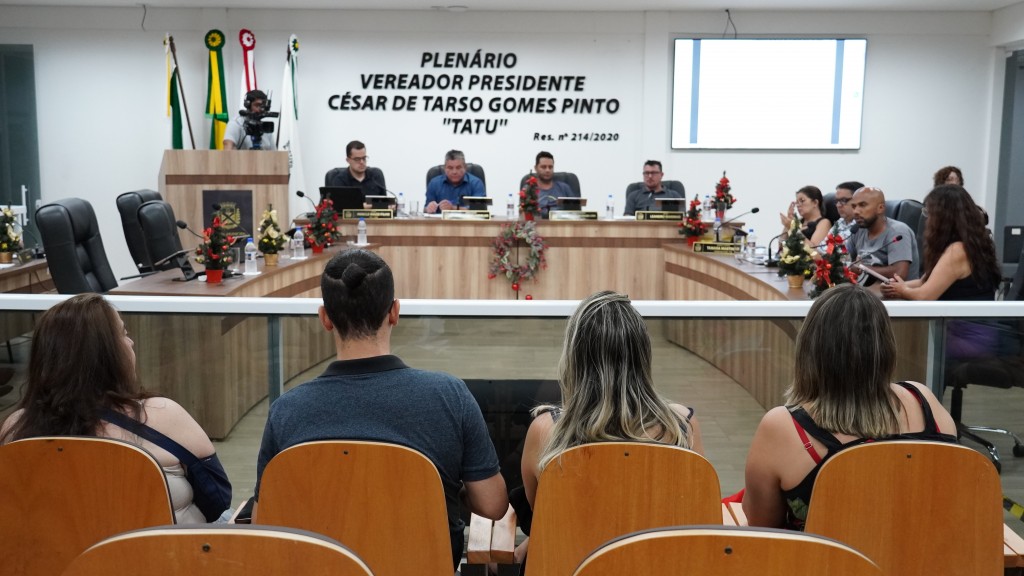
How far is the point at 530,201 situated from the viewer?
7.34m

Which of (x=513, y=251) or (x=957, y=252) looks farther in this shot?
(x=513, y=251)

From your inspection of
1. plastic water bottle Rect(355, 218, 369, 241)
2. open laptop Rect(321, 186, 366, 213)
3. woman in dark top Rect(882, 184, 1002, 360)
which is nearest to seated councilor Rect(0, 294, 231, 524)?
woman in dark top Rect(882, 184, 1002, 360)

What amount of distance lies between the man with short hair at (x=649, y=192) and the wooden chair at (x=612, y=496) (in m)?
6.82

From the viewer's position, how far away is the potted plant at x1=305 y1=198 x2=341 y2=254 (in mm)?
6465

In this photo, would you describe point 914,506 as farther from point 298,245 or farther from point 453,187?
point 453,187

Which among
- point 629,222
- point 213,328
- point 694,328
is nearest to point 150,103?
point 629,222

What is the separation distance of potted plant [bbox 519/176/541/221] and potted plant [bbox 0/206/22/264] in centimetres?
354

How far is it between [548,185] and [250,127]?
111 inches

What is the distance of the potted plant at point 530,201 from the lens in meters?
7.34

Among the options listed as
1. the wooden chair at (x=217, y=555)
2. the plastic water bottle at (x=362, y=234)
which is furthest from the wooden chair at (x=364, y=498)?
the plastic water bottle at (x=362, y=234)

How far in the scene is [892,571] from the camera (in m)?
1.58

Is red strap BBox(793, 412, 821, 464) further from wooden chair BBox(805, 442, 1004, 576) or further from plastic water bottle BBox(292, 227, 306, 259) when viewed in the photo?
plastic water bottle BBox(292, 227, 306, 259)

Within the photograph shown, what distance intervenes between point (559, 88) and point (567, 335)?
28.5 feet

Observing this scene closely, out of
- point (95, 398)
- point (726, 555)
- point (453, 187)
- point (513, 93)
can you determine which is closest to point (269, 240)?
point (453, 187)
